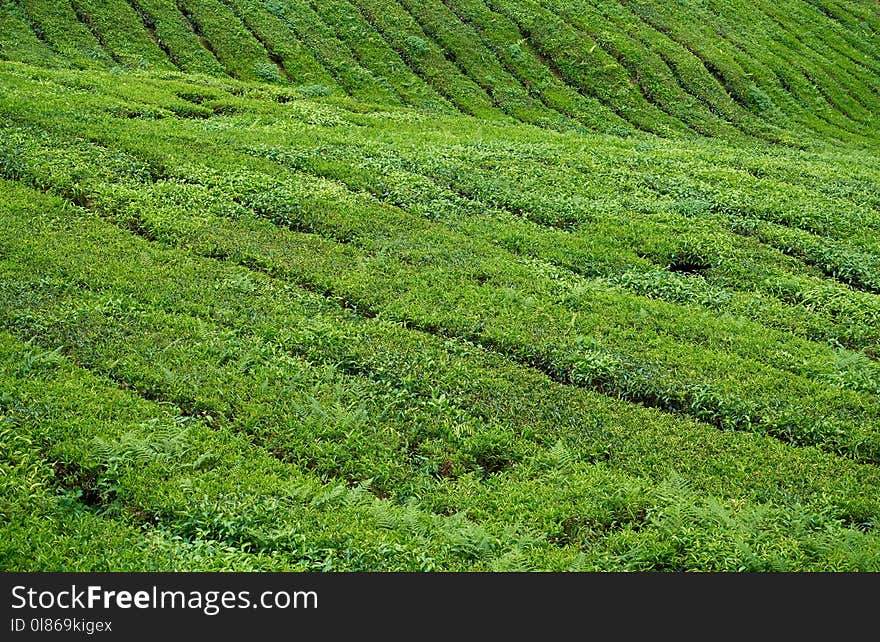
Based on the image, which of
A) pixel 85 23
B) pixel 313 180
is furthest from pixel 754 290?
pixel 85 23

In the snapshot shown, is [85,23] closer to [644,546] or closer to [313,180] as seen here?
[313,180]

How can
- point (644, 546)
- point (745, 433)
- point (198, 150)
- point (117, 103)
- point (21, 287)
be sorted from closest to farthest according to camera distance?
point (644, 546), point (745, 433), point (21, 287), point (198, 150), point (117, 103)

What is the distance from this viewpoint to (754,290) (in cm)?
1460

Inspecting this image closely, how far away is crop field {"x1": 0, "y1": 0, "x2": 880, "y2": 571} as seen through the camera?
821cm

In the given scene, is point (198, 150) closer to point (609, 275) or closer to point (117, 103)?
point (117, 103)

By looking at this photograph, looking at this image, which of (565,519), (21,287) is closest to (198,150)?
(21,287)

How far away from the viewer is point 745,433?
10.3m

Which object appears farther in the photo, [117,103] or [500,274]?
[117,103]

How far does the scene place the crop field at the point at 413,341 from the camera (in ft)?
26.9

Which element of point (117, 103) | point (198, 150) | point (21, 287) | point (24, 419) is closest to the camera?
point (24, 419)

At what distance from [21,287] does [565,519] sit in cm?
858

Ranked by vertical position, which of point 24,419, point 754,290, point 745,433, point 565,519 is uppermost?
point 754,290

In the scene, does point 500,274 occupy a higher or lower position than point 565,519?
higher

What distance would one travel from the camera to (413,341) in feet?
38.8
